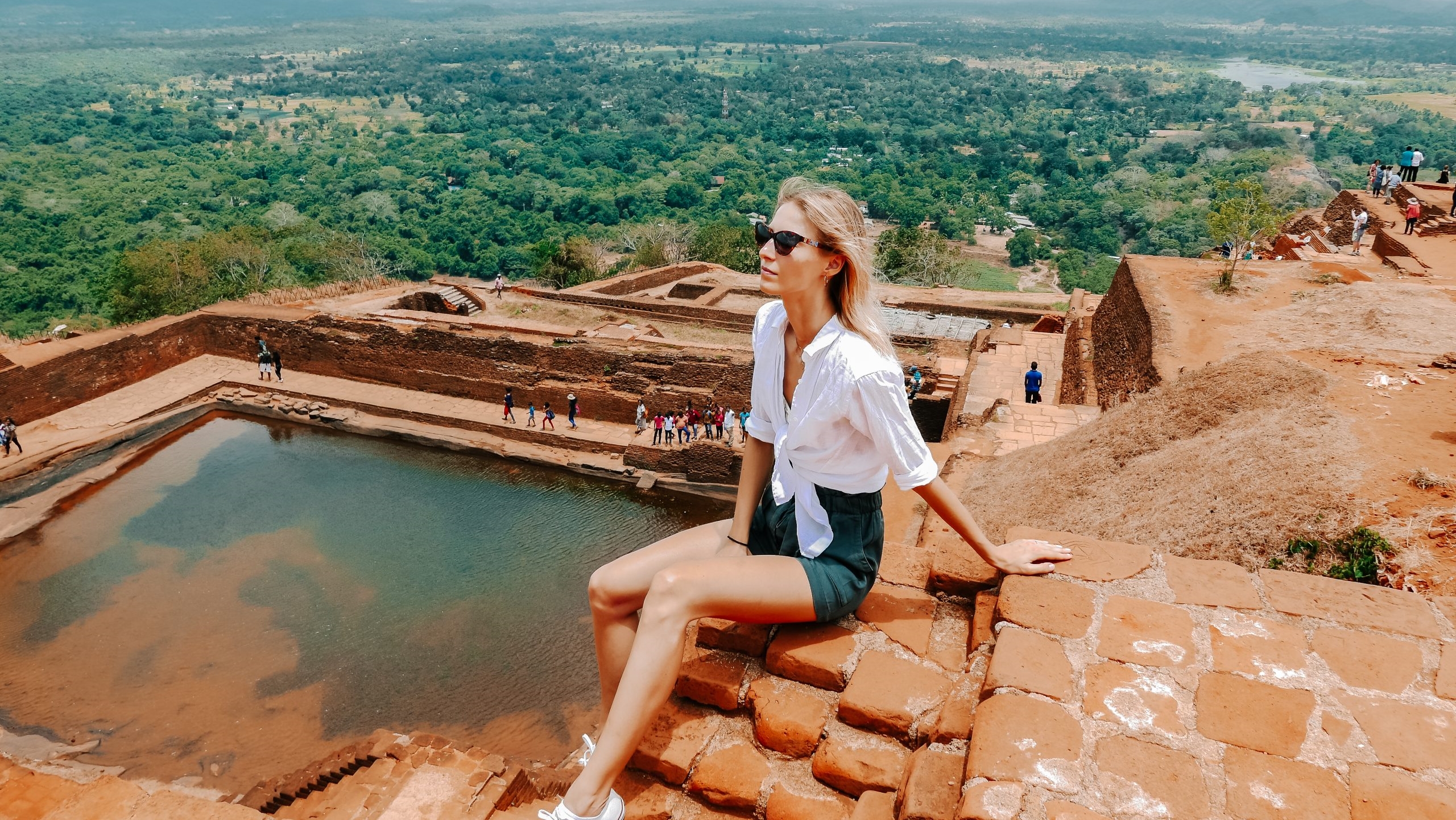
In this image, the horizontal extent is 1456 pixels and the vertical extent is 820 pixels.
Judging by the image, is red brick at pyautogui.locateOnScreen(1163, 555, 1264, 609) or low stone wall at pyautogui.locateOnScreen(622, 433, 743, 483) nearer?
red brick at pyautogui.locateOnScreen(1163, 555, 1264, 609)

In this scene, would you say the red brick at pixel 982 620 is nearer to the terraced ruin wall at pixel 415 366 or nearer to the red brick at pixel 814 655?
the red brick at pixel 814 655

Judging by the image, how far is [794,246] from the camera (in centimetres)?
255

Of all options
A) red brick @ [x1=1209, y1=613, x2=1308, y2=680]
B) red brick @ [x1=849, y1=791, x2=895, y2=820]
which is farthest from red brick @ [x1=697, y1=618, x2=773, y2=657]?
red brick @ [x1=1209, y1=613, x2=1308, y2=680]

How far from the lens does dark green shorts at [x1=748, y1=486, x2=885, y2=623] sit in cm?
253

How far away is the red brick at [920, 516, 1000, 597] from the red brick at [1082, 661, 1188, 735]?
53 centimetres

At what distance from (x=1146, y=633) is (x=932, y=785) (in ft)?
2.58

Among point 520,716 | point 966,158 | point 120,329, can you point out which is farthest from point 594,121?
point 520,716

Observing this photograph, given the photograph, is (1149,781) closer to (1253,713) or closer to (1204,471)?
(1253,713)

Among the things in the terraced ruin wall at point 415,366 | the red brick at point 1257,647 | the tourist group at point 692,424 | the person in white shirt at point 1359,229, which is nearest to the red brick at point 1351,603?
the red brick at point 1257,647

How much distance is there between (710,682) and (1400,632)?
1.91 meters

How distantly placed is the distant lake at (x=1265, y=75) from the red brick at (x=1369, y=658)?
165 metres

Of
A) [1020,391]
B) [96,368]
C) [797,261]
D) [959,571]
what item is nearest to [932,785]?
[959,571]

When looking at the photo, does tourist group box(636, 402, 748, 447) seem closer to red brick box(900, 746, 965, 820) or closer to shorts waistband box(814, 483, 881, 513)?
shorts waistband box(814, 483, 881, 513)

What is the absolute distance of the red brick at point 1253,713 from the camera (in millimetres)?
2010
